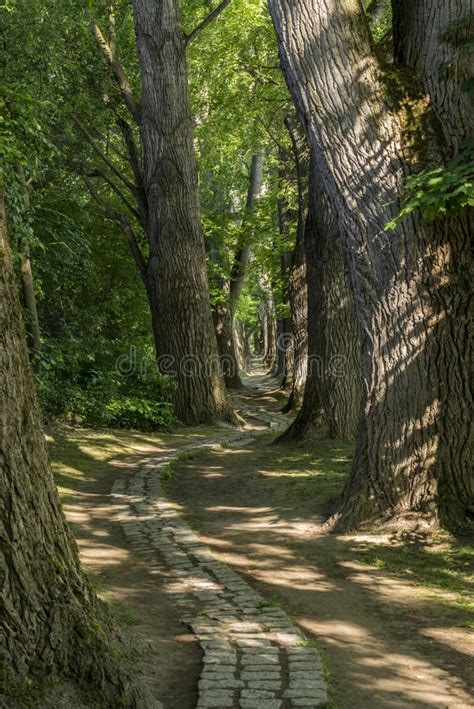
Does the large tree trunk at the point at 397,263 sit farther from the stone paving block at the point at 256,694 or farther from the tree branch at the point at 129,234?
the tree branch at the point at 129,234

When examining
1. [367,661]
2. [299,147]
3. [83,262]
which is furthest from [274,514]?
[299,147]

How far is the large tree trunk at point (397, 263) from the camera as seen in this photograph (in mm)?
7832

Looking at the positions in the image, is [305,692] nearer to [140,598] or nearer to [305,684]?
[305,684]

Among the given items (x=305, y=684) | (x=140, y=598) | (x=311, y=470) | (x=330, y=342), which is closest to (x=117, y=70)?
(x=330, y=342)

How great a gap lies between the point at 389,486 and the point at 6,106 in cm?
624

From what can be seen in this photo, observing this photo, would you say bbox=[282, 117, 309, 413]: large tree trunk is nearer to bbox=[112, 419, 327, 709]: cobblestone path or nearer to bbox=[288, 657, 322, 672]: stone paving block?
bbox=[112, 419, 327, 709]: cobblestone path

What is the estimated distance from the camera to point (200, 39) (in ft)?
76.9

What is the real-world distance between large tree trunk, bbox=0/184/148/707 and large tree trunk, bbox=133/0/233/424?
1394cm

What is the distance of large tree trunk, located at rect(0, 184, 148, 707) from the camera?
144 inches

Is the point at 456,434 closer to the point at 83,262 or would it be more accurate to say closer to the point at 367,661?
the point at 367,661

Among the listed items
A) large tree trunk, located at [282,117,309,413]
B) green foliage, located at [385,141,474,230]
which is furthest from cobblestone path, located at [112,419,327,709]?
large tree trunk, located at [282,117,309,413]

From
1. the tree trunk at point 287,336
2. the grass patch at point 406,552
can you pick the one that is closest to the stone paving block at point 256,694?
the grass patch at point 406,552

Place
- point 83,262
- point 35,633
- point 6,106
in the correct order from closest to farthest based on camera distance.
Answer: point 35,633 → point 6,106 → point 83,262

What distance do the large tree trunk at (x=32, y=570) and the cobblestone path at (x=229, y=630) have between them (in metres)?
0.66
